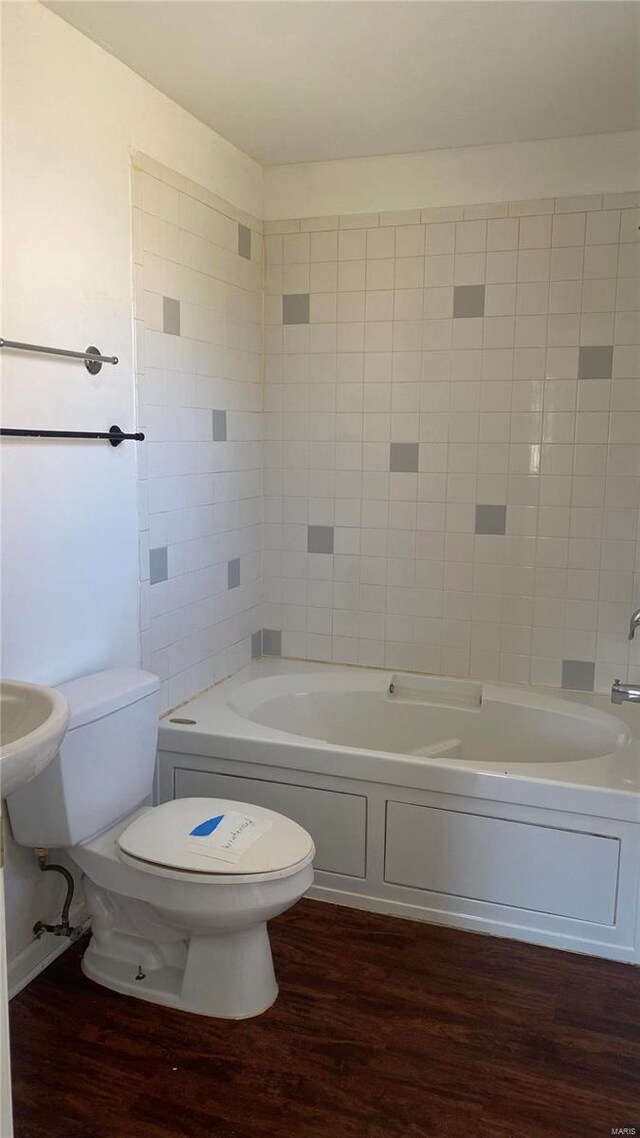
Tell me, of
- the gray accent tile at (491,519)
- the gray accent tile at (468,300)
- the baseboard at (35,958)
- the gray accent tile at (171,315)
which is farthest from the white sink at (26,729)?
the gray accent tile at (468,300)

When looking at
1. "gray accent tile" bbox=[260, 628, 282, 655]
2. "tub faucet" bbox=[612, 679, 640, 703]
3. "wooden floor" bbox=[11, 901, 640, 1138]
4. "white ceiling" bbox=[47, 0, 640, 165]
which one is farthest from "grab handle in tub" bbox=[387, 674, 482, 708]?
"white ceiling" bbox=[47, 0, 640, 165]

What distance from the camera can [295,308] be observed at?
3277 mm

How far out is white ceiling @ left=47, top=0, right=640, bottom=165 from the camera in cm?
202

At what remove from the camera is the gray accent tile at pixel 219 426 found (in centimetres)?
296

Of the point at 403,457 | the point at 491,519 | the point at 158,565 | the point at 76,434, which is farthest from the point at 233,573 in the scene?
the point at 76,434

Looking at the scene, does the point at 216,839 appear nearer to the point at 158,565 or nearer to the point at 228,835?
the point at 228,835

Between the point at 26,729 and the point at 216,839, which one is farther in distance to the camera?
the point at 216,839

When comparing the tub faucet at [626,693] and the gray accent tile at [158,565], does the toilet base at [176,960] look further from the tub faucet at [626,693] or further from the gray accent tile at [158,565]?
the tub faucet at [626,693]

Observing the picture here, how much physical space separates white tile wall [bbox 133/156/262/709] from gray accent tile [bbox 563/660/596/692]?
1.22m

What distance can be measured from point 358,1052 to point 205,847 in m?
0.59

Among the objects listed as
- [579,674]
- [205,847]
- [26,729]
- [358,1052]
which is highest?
[26,729]

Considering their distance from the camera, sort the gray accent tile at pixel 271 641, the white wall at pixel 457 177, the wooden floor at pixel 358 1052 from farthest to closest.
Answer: the gray accent tile at pixel 271 641 < the white wall at pixel 457 177 < the wooden floor at pixel 358 1052

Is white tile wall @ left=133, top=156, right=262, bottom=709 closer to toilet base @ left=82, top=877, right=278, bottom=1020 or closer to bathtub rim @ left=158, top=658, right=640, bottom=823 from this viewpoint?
bathtub rim @ left=158, top=658, right=640, bottom=823

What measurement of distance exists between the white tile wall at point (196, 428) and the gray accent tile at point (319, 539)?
0.68ft
